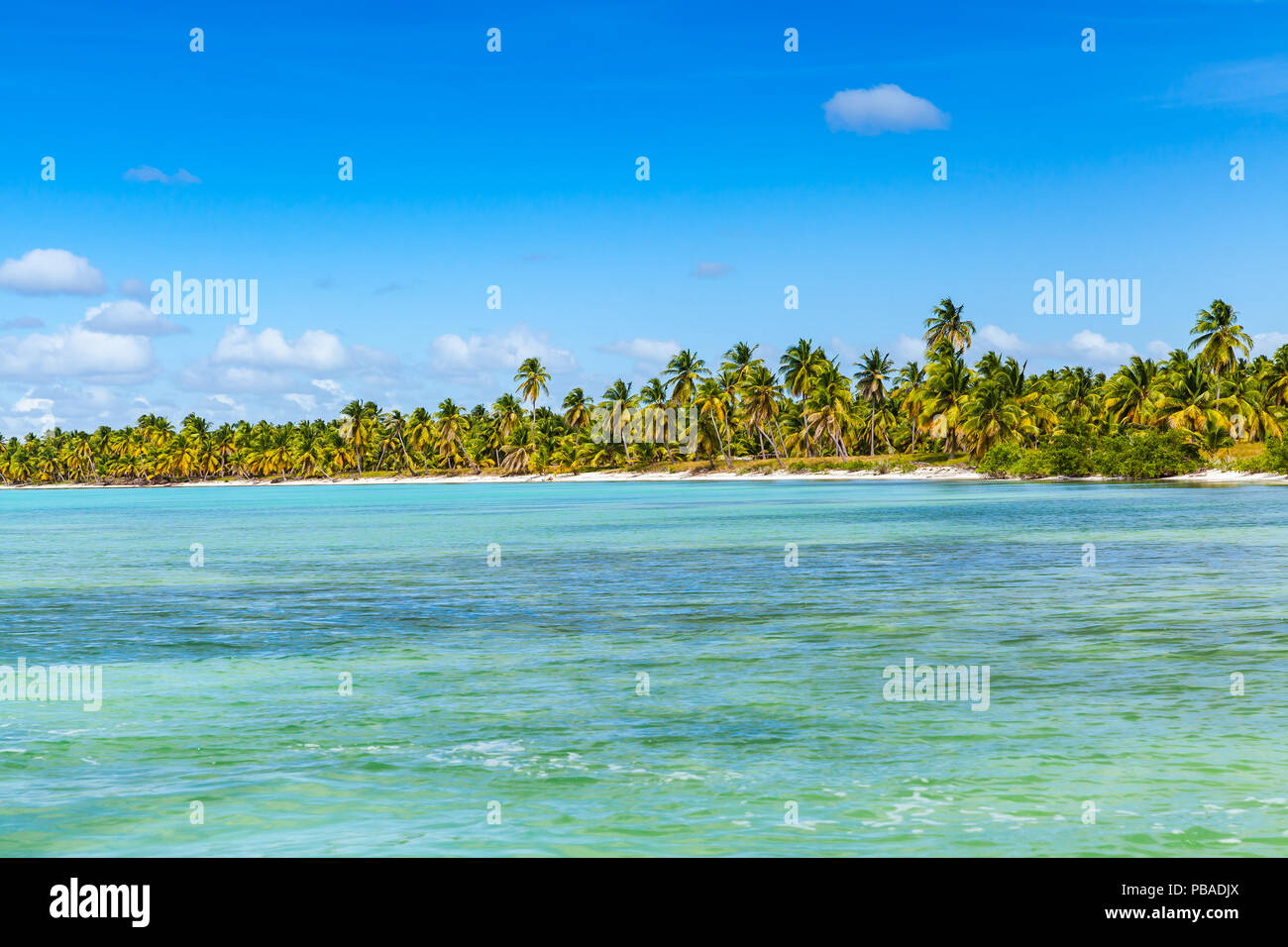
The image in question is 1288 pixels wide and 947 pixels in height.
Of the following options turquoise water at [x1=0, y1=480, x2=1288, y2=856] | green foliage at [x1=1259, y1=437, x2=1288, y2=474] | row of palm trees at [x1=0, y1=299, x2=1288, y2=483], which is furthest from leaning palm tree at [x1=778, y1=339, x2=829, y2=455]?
turquoise water at [x1=0, y1=480, x2=1288, y2=856]

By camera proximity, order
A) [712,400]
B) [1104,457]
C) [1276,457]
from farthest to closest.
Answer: [712,400] → [1104,457] → [1276,457]

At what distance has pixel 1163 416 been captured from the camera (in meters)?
105

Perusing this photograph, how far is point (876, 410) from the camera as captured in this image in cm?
14850

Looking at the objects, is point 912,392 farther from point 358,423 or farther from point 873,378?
point 358,423

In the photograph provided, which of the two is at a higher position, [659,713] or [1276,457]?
[1276,457]

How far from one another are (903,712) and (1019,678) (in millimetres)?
2783

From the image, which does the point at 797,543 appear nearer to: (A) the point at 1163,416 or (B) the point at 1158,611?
(B) the point at 1158,611

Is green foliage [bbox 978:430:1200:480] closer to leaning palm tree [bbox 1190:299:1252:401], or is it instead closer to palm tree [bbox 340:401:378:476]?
leaning palm tree [bbox 1190:299:1252:401]

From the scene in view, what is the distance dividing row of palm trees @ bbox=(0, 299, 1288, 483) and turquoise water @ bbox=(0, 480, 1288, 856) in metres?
77.1

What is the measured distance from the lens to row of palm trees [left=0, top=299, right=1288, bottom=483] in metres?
103

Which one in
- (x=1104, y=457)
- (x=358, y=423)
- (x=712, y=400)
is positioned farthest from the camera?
(x=358, y=423)

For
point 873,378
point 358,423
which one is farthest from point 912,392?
point 358,423

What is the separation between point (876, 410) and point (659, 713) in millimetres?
138139
